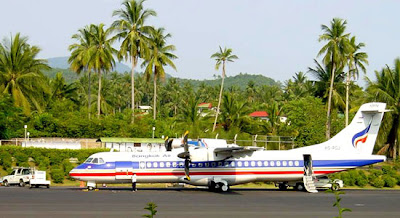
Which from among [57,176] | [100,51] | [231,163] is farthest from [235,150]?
[100,51]

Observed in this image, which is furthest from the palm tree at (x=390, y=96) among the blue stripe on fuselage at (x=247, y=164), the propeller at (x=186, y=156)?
the propeller at (x=186, y=156)

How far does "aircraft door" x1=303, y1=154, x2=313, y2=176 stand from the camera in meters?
35.4

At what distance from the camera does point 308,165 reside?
35.5 metres

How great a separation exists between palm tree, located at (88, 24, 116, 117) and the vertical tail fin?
116ft

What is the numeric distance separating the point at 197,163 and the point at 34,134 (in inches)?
1104

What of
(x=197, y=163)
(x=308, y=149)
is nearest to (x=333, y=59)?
(x=308, y=149)

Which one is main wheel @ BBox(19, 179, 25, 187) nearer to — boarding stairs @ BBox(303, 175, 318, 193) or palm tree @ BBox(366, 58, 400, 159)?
boarding stairs @ BBox(303, 175, 318, 193)

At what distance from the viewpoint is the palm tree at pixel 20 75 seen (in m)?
59.9

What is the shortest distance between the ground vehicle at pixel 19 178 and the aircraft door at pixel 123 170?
25.4ft

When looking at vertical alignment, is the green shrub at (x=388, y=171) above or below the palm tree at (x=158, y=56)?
below

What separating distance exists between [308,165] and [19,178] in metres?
19.5

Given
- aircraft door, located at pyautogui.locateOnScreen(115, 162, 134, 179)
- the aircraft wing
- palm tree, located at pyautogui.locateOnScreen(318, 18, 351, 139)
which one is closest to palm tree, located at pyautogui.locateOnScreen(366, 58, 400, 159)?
palm tree, located at pyautogui.locateOnScreen(318, 18, 351, 139)

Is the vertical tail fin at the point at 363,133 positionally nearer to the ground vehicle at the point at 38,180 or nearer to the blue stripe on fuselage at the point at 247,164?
the blue stripe on fuselage at the point at 247,164

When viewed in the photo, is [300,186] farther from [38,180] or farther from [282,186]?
[38,180]
